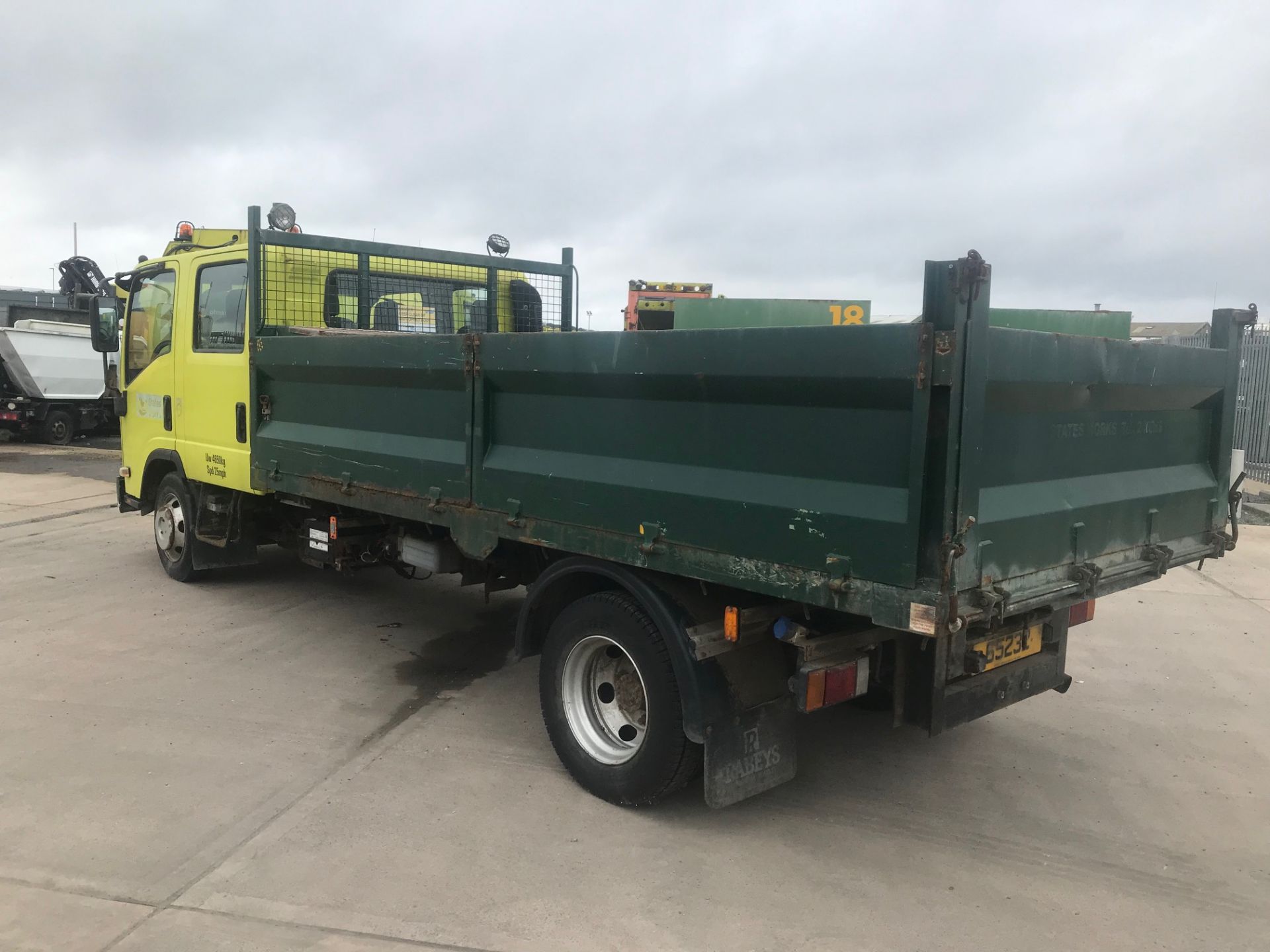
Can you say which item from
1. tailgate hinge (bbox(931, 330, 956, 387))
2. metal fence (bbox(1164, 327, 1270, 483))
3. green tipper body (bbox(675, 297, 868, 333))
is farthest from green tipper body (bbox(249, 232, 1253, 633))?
metal fence (bbox(1164, 327, 1270, 483))

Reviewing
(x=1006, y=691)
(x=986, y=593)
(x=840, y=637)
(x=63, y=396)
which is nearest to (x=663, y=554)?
(x=840, y=637)

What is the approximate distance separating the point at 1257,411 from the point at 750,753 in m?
14.1

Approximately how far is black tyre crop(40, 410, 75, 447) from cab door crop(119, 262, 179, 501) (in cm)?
1546

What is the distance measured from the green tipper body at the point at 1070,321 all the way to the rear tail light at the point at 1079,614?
135 centimetres

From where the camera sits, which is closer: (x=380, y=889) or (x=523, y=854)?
(x=380, y=889)

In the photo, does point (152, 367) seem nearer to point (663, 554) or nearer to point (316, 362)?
point (316, 362)

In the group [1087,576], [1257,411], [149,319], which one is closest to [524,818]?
[1087,576]

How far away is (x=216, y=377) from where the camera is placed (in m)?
5.90

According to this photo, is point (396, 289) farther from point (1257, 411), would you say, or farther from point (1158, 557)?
point (1257, 411)

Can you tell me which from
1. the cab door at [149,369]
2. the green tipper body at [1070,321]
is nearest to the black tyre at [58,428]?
the cab door at [149,369]

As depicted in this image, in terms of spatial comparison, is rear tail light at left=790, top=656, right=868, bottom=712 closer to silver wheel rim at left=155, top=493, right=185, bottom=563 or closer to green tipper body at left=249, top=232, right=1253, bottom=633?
green tipper body at left=249, top=232, right=1253, bottom=633

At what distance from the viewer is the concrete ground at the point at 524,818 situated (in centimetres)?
293

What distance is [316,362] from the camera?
16.3ft

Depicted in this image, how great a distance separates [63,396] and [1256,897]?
22.9 meters
